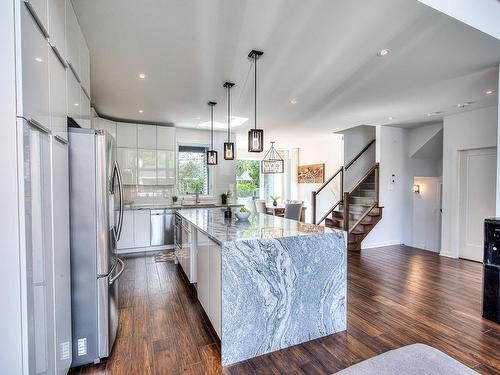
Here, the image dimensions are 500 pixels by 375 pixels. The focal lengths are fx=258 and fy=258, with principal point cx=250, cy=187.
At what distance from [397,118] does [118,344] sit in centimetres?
598

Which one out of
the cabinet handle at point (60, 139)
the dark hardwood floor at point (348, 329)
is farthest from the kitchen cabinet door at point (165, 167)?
the cabinet handle at point (60, 139)

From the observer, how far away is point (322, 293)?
2.41 metres

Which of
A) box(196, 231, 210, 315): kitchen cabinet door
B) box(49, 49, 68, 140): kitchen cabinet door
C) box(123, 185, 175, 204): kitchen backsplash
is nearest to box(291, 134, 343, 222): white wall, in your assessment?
box(123, 185, 175, 204): kitchen backsplash

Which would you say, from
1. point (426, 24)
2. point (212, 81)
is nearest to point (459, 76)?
point (426, 24)

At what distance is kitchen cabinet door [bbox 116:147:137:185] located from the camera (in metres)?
5.52

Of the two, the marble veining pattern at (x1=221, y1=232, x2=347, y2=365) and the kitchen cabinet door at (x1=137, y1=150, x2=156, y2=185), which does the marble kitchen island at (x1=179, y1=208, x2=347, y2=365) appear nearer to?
the marble veining pattern at (x1=221, y1=232, x2=347, y2=365)

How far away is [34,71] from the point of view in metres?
1.29

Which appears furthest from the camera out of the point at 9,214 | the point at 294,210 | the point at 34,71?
the point at 294,210

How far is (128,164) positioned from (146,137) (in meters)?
0.72

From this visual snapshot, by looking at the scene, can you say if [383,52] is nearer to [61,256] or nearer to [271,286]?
[271,286]

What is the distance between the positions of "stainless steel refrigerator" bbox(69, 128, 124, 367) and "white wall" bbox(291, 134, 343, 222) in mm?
6740

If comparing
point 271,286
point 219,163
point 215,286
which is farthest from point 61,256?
point 219,163

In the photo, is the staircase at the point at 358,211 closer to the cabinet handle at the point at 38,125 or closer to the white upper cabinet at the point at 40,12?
the cabinet handle at the point at 38,125

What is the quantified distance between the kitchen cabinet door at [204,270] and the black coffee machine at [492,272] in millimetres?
2973
